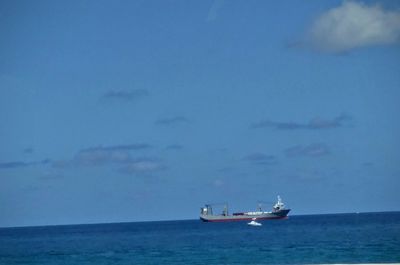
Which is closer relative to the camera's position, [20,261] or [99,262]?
[99,262]

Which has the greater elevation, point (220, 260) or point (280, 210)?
point (280, 210)

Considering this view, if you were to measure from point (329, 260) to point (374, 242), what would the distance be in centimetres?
1219

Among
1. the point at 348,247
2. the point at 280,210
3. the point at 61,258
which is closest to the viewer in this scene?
the point at 348,247

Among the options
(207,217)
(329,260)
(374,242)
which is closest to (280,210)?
(207,217)

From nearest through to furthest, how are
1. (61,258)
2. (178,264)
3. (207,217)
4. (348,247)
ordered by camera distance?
(178,264), (348,247), (61,258), (207,217)

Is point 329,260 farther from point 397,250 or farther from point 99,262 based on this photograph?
point 99,262

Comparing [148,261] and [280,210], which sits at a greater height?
[280,210]

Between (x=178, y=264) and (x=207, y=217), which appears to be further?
(x=207, y=217)

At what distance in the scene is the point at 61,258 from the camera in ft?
136

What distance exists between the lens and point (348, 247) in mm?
38812

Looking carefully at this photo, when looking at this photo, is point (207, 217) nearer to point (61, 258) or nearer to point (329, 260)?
point (61, 258)


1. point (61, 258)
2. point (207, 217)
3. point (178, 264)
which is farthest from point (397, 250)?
point (207, 217)

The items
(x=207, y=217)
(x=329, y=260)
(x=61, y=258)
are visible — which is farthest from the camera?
(x=207, y=217)

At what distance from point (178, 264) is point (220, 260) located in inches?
83.3
